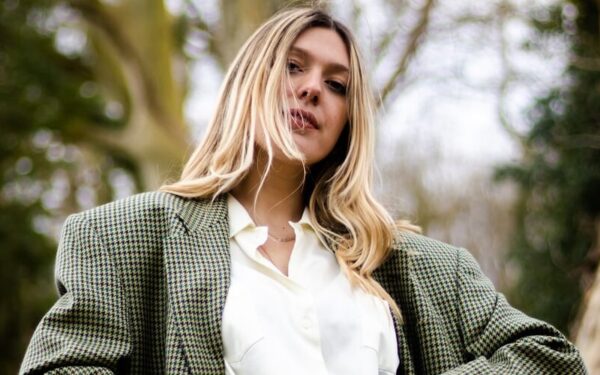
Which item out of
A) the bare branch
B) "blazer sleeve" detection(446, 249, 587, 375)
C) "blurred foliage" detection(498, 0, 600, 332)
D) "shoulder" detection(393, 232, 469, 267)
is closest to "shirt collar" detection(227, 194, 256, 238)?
"shoulder" detection(393, 232, 469, 267)

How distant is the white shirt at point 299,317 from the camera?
7.14 ft

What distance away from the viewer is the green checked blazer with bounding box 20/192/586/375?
212 centimetres

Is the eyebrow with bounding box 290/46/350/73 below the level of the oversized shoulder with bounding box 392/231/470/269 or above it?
above

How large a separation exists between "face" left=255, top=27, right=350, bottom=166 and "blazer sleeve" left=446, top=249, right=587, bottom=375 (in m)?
0.59

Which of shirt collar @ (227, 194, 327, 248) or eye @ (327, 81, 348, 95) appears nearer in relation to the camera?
shirt collar @ (227, 194, 327, 248)

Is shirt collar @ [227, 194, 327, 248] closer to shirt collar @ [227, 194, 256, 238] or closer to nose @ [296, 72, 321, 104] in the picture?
shirt collar @ [227, 194, 256, 238]

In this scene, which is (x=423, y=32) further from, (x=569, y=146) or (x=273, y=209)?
(x=273, y=209)

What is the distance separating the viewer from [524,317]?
249 cm

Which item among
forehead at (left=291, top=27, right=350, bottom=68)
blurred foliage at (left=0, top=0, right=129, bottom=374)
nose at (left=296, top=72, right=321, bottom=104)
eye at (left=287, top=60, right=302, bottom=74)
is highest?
forehead at (left=291, top=27, right=350, bottom=68)

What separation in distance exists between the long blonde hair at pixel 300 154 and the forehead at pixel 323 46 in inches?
0.8

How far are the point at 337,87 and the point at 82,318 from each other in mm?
1043

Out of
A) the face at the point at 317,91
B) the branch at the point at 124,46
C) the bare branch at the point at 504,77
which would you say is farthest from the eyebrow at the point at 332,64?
the branch at the point at 124,46

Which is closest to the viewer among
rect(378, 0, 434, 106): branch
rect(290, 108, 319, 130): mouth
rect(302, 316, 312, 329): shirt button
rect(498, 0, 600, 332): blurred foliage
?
rect(302, 316, 312, 329): shirt button

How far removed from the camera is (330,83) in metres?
2.65
